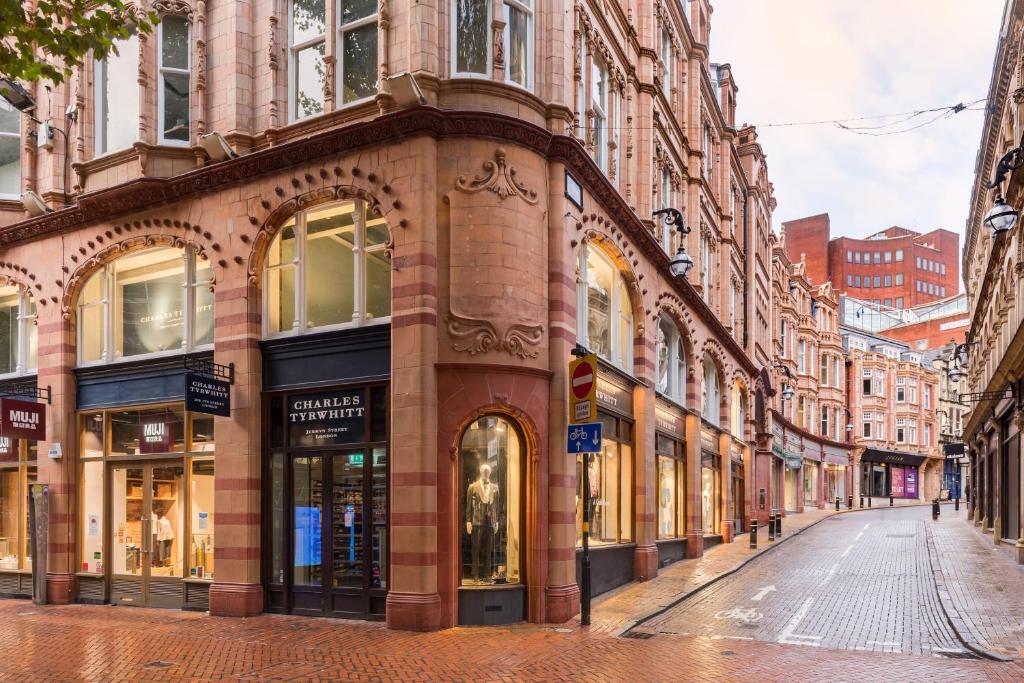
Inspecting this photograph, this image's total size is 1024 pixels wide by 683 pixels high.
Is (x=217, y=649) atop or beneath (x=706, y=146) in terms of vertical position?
beneath

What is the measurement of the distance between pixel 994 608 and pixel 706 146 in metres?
20.2

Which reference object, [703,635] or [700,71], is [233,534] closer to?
[703,635]

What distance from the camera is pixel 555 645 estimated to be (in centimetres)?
1252

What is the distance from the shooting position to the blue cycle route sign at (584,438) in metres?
13.7

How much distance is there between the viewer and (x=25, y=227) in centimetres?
1855

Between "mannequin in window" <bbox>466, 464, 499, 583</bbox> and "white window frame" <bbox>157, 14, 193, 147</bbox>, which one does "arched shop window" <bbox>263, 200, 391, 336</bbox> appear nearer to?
"mannequin in window" <bbox>466, 464, 499, 583</bbox>

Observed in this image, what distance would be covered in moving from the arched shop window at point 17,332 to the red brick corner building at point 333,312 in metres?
0.06

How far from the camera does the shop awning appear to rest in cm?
7719

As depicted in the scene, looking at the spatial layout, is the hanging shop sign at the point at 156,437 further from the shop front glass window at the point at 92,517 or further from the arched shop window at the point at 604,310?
the arched shop window at the point at 604,310

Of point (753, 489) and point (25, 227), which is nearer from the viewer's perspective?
point (25, 227)

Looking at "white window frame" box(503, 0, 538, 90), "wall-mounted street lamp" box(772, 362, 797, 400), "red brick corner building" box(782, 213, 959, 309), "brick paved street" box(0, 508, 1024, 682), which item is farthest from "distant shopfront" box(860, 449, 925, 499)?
"white window frame" box(503, 0, 538, 90)

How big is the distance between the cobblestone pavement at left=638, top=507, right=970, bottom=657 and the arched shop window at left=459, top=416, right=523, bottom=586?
241cm

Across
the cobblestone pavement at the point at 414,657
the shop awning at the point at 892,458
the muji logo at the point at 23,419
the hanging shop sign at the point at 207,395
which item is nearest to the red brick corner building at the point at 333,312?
the hanging shop sign at the point at 207,395

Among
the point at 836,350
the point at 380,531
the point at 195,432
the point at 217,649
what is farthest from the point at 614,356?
the point at 836,350
